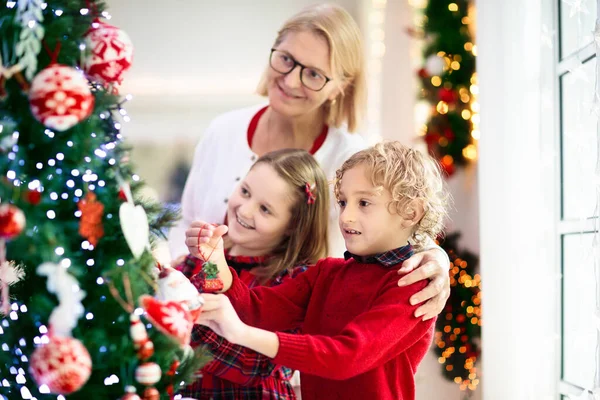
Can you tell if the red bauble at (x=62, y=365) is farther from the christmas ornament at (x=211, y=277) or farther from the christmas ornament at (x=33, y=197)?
the christmas ornament at (x=211, y=277)

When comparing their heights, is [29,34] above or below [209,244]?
above

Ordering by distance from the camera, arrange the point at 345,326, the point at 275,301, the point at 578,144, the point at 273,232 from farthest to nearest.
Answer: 1. the point at 273,232
2. the point at 578,144
3. the point at 275,301
4. the point at 345,326

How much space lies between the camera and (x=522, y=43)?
280cm

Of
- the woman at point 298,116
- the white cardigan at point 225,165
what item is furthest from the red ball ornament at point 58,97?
the white cardigan at point 225,165

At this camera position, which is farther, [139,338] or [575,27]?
[575,27]

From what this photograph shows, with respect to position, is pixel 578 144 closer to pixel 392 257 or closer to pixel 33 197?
pixel 392 257

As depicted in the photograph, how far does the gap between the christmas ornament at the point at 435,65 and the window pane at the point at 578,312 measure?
1630mm

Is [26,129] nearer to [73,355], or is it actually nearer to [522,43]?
[73,355]

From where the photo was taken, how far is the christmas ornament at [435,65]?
4.04m

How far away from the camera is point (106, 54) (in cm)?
145

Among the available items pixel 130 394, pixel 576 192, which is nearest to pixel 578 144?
pixel 576 192

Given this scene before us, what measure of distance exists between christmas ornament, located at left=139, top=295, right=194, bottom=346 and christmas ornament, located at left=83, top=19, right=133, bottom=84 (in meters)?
0.47

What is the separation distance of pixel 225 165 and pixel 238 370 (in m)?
0.98

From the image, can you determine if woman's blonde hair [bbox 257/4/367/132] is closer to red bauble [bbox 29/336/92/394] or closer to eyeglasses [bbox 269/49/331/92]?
eyeglasses [bbox 269/49/331/92]
